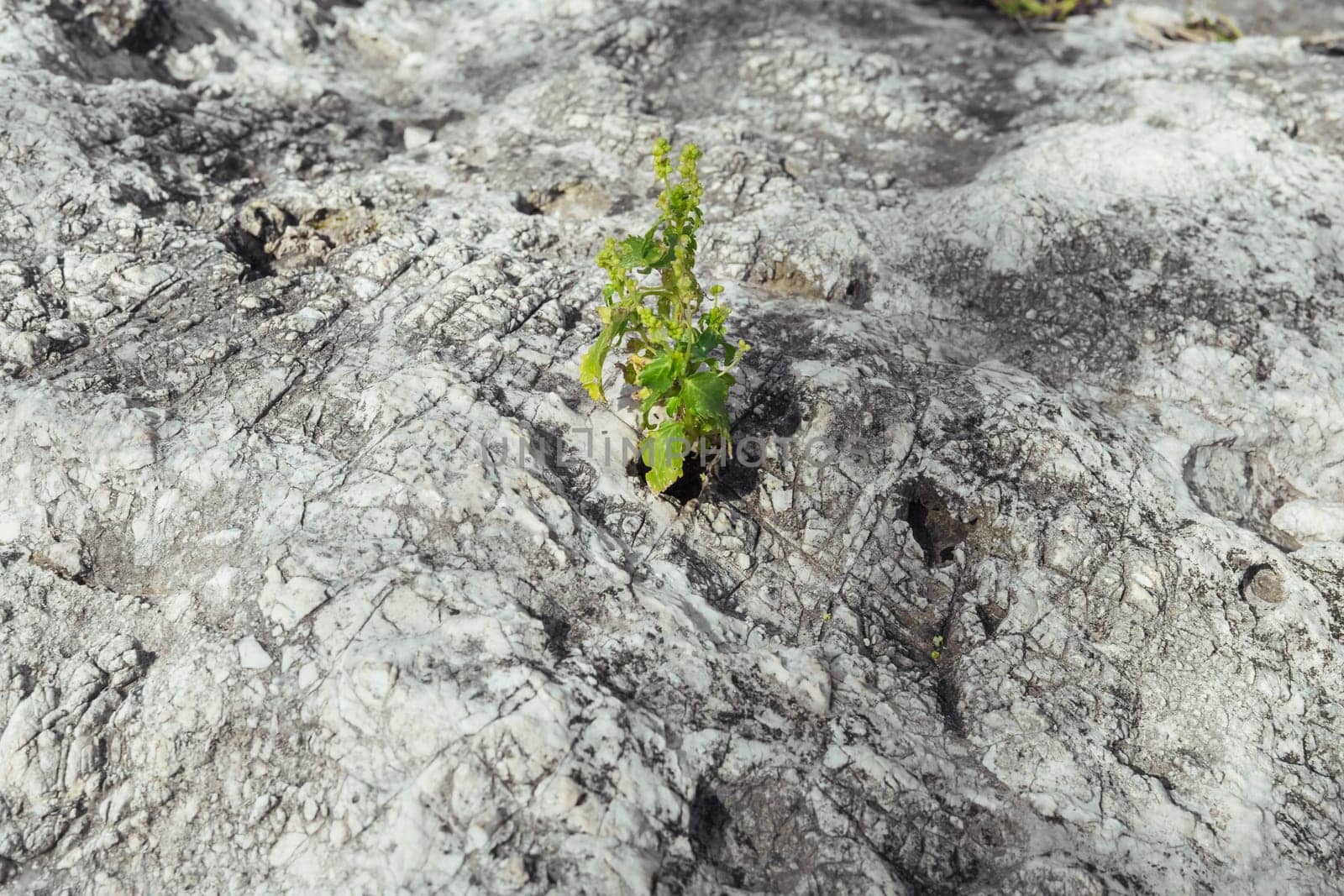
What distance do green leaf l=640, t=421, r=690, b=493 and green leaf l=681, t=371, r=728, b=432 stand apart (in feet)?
0.35

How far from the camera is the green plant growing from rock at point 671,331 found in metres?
3.16

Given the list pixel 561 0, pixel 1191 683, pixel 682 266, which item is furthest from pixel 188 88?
pixel 1191 683

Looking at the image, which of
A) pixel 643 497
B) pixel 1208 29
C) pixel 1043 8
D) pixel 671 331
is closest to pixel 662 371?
pixel 671 331

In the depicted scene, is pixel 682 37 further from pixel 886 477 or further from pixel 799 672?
pixel 799 672

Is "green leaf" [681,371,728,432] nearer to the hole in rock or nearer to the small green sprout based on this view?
the hole in rock

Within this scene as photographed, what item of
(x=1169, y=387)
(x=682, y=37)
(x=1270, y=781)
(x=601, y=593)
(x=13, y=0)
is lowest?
(x=1270, y=781)

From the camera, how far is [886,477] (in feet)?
12.4

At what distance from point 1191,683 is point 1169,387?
1574 millimetres

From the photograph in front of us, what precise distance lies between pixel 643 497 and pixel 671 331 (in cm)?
73

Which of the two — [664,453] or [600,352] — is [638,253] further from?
[664,453]

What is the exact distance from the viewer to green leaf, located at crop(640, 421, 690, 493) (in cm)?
330

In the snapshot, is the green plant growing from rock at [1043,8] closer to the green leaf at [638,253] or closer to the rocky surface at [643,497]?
the rocky surface at [643,497]

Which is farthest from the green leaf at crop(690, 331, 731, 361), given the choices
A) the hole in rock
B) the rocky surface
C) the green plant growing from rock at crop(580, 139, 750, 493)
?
the rocky surface

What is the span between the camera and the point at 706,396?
127 inches
